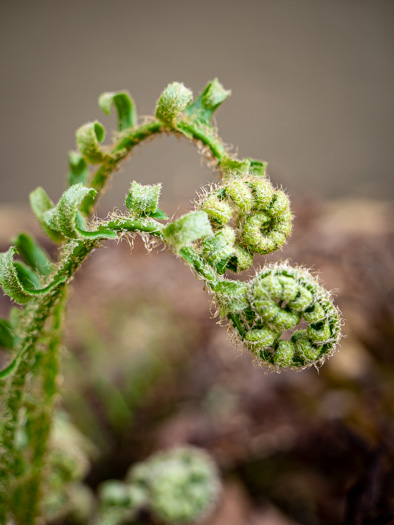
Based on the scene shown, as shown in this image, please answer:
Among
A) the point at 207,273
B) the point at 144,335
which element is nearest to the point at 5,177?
the point at 144,335

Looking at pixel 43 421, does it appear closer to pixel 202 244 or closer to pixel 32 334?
pixel 32 334

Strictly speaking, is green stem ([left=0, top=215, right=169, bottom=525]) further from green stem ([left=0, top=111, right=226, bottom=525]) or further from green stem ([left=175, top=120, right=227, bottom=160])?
green stem ([left=175, top=120, right=227, bottom=160])

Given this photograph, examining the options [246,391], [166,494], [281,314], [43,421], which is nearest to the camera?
[281,314]

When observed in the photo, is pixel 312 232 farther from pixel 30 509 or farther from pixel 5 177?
pixel 5 177

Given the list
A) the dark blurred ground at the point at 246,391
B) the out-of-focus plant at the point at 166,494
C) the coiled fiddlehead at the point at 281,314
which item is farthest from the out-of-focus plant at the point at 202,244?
the dark blurred ground at the point at 246,391

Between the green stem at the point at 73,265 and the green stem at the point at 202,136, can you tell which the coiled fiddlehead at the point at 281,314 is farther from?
the green stem at the point at 202,136

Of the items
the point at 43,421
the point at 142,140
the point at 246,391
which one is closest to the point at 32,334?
the point at 43,421
